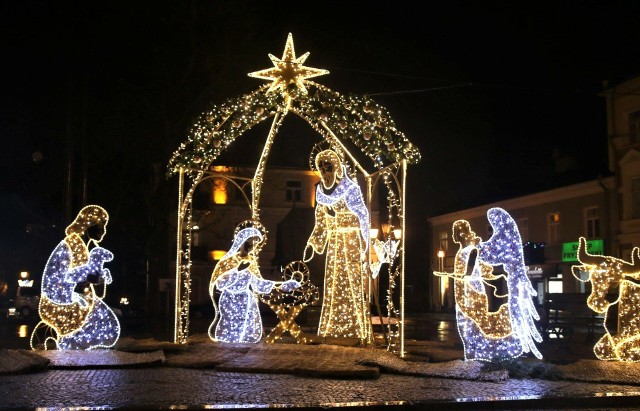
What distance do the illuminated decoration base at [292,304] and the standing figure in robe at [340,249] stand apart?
38cm

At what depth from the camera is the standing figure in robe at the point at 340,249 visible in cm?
1551

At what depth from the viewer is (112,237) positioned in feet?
135

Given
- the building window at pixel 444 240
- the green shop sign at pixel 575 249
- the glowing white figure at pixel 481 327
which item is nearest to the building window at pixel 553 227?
the green shop sign at pixel 575 249

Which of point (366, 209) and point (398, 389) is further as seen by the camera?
point (366, 209)

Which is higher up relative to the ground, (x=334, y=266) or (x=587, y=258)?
(x=587, y=258)

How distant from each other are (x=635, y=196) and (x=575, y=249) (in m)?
3.99

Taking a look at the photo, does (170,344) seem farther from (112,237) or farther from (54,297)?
(112,237)

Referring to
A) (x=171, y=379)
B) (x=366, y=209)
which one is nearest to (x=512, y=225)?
(x=366, y=209)

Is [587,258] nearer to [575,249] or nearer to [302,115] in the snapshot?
[302,115]

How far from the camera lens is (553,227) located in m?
35.8

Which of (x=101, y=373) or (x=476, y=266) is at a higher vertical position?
(x=476, y=266)

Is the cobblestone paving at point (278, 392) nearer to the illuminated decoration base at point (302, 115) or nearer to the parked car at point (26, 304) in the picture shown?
the illuminated decoration base at point (302, 115)

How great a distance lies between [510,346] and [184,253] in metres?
7.28

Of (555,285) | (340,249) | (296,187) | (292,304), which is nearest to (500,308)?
(340,249)
